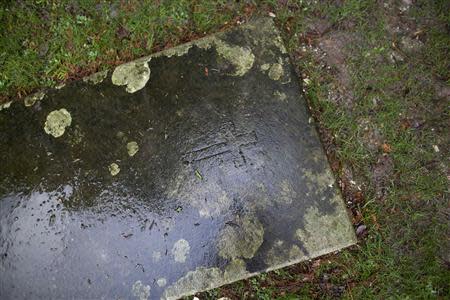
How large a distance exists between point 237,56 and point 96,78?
37.8 inches

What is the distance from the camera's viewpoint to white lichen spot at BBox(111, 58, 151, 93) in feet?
8.62

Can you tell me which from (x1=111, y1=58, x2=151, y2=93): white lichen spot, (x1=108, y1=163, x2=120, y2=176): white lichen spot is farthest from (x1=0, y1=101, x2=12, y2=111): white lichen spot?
(x1=108, y1=163, x2=120, y2=176): white lichen spot

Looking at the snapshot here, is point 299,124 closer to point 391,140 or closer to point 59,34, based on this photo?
point 391,140

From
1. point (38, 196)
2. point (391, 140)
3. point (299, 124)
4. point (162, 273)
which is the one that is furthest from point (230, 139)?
point (38, 196)

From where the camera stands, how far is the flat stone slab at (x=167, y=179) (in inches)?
94.6

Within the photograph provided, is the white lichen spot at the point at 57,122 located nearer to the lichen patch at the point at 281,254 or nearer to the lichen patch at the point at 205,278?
the lichen patch at the point at 205,278

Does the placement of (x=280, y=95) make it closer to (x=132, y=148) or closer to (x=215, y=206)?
(x=215, y=206)

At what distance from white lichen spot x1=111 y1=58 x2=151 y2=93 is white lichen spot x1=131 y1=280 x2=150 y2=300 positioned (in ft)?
4.01

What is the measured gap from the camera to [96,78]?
268cm

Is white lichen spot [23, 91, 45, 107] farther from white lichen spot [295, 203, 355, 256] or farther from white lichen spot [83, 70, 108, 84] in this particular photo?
white lichen spot [295, 203, 355, 256]

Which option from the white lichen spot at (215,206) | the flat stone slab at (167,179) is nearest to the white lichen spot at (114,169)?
the flat stone slab at (167,179)

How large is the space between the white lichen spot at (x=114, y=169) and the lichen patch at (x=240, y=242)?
30.4 inches

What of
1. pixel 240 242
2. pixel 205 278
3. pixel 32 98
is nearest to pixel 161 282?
pixel 205 278

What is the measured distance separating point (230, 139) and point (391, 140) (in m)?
1.08
